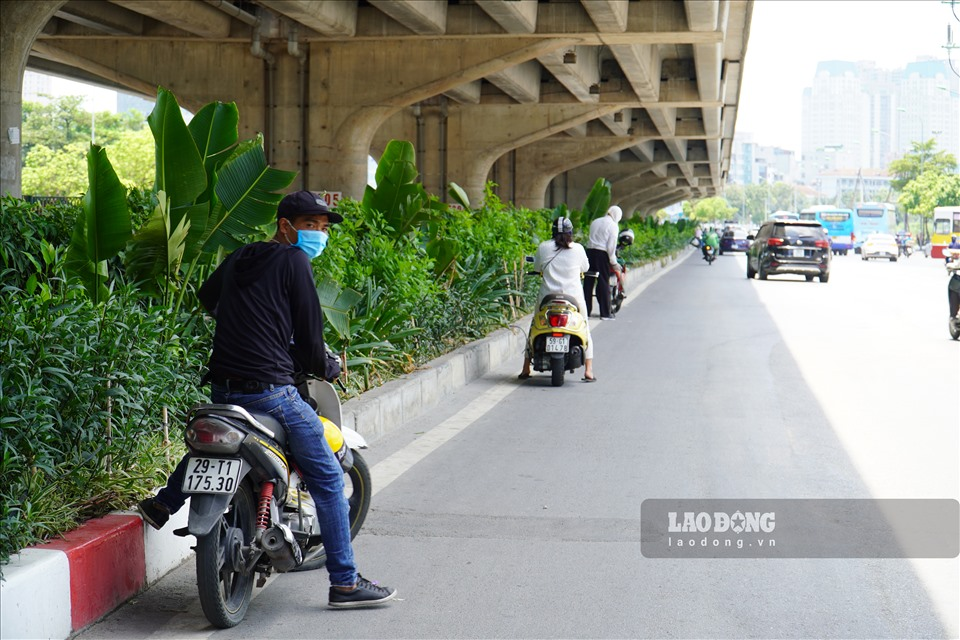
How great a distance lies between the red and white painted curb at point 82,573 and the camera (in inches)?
163

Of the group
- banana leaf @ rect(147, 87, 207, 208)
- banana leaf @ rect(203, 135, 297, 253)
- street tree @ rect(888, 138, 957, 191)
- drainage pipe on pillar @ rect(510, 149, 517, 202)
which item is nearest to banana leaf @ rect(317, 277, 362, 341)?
banana leaf @ rect(203, 135, 297, 253)

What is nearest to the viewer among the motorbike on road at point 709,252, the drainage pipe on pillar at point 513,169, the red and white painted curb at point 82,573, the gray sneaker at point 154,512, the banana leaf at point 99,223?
the red and white painted curb at point 82,573

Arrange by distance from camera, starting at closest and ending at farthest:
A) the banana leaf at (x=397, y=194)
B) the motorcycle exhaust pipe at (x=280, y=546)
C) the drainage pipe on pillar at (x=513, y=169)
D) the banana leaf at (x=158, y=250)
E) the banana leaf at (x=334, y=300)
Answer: the motorcycle exhaust pipe at (x=280, y=546) < the banana leaf at (x=158, y=250) < the banana leaf at (x=334, y=300) < the banana leaf at (x=397, y=194) < the drainage pipe on pillar at (x=513, y=169)

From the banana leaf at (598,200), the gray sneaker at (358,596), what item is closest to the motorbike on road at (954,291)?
the banana leaf at (598,200)

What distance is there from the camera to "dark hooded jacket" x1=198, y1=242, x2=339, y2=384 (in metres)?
4.76

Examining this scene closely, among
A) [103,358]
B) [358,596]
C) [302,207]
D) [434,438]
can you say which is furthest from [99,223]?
[434,438]

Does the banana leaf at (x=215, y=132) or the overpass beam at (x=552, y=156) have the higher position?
the overpass beam at (x=552, y=156)

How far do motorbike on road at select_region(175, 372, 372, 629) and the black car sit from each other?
29.4 metres

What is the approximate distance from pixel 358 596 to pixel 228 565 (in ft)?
1.79

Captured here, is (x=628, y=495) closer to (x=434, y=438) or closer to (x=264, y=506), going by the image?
(x=434, y=438)

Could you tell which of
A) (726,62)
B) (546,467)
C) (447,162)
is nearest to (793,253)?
(726,62)

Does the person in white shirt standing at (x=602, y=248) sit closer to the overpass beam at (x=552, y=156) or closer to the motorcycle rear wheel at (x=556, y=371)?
the motorcycle rear wheel at (x=556, y=371)

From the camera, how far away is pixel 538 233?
19.8 m

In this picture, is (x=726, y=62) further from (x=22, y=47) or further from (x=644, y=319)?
(x=22, y=47)
